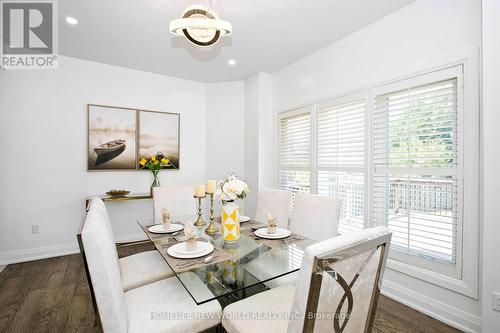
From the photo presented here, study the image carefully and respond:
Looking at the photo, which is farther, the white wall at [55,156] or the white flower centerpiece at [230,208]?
the white wall at [55,156]

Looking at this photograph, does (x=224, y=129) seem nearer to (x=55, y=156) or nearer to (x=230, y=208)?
(x=55, y=156)

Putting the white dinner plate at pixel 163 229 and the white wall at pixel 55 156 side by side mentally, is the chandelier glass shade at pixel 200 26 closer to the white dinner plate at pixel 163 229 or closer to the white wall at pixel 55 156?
the white dinner plate at pixel 163 229

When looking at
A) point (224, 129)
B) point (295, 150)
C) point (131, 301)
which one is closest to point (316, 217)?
point (131, 301)

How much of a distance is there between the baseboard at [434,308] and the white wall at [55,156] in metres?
3.42

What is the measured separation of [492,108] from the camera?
1624mm

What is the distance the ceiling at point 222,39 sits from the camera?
224 cm

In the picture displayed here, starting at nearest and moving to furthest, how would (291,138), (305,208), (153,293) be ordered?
(153,293)
(305,208)
(291,138)

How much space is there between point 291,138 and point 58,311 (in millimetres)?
3191

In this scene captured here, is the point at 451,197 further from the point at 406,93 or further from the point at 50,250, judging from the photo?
the point at 50,250

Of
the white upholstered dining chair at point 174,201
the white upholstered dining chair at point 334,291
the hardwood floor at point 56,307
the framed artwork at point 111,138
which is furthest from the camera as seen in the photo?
the framed artwork at point 111,138

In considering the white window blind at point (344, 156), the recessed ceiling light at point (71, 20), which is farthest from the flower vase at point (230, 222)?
the recessed ceiling light at point (71, 20)

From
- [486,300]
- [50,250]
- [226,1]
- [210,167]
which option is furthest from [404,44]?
[50,250]

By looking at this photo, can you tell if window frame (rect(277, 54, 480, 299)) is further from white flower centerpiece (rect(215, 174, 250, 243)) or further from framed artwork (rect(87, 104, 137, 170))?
framed artwork (rect(87, 104, 137, 170))

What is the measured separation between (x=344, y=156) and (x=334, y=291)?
2.14 metres
